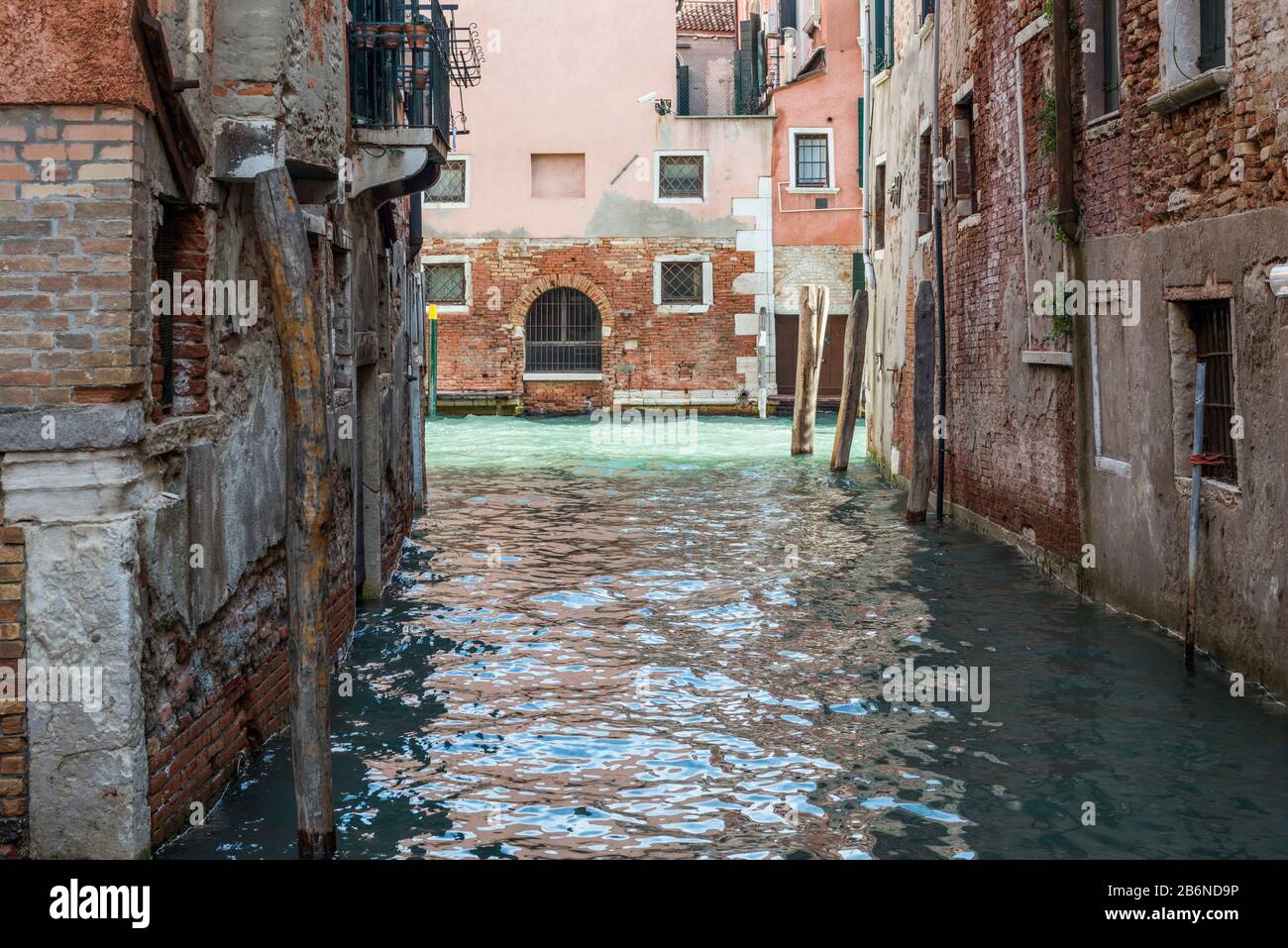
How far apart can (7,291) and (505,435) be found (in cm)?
1820

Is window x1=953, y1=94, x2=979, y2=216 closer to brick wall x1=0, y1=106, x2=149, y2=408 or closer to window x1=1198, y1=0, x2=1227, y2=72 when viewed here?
window x1=1198, y1=0, x2=1227, y2=72

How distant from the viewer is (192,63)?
500 centimetres

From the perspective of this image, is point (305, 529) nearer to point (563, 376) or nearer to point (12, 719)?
point (12, 719)

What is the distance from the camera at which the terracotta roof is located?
118ft

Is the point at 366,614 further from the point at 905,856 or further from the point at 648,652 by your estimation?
the point at 905,856

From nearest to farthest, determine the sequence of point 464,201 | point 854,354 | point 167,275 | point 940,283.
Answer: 1. point 167,275
2. point 940,283
3. point 854,354
4. point 464,201

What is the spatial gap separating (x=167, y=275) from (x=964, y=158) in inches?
339

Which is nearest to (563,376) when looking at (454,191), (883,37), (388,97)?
(454,191)

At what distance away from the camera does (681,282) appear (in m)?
27.3

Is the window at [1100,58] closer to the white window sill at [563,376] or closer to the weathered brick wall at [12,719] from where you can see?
the weathered brick wall at [12,719]

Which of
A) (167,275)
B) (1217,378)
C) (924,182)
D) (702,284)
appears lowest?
(1217,378)

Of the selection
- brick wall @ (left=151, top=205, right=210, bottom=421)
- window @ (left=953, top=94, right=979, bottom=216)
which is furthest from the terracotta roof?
brick wall @ (left=151, top=205, right=210, bottom=421)

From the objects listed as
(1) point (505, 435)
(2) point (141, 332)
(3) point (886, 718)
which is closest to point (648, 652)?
(3) point (886, 718)

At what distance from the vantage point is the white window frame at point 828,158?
2717cm
